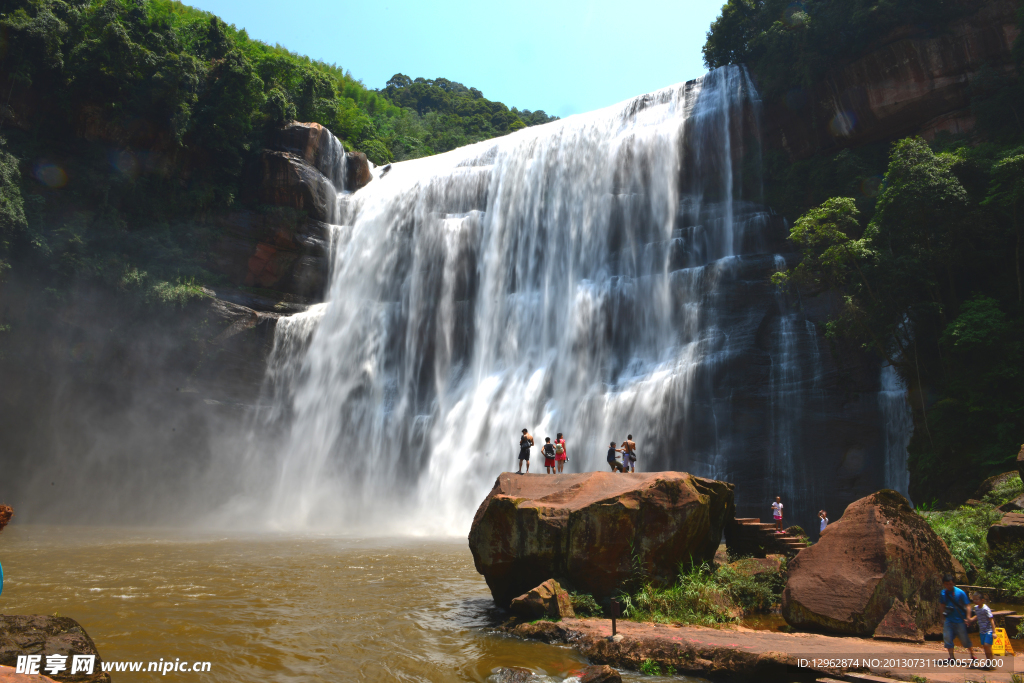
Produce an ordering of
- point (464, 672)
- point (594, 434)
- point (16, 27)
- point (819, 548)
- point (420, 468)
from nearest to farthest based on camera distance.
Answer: point (464, 672) < point (819, 548) < point (594, 434) < point (420, 468) < point (16, 27)

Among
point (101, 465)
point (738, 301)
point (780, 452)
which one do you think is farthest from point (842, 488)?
point (101, 465)

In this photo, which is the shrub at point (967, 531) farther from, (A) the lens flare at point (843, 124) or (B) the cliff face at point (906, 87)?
(A) the lens flare at point (843, 124)

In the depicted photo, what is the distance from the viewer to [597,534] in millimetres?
10195

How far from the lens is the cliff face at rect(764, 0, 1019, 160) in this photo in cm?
2339

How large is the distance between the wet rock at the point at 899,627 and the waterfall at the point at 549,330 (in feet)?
38.9

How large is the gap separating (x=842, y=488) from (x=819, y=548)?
11.2 meters

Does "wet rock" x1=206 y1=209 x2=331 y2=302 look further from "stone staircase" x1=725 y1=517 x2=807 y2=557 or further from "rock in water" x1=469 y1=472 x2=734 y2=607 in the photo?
"stone staircase" x1=725 y1=517 x2=807 y2=557

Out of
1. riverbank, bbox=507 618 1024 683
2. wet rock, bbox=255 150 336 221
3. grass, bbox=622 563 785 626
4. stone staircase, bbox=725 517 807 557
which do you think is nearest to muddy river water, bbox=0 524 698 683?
riverbank, bbox=507 618 1024 683

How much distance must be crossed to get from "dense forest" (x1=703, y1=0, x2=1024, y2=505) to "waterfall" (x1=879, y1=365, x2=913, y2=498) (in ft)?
1.03

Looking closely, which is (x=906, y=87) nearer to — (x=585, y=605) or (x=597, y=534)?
(x=597, y=534)

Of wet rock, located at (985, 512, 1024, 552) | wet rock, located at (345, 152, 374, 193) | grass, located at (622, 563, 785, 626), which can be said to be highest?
wet rock, located at (345, 152, 374, 193)

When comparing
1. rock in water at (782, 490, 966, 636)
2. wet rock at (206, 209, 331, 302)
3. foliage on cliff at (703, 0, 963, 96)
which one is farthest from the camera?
wet rock at (206, 209, 331, 302)

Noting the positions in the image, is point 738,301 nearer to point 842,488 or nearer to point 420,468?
point 842,488

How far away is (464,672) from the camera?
7.87m
